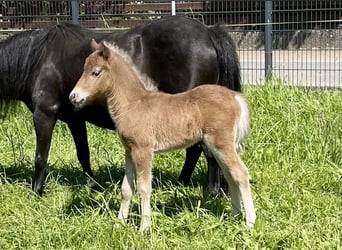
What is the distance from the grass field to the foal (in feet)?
0.77

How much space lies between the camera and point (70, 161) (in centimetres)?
639

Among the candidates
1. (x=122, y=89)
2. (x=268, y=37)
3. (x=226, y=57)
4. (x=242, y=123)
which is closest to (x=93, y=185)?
(x=122, y=89)

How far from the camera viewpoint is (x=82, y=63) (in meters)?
5.38

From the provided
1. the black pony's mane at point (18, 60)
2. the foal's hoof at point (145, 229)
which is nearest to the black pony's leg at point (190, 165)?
the foal's hoof at point (145, 229)

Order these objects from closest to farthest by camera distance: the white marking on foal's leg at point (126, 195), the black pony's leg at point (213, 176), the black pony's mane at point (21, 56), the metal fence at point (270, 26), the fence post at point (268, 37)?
the white marking on foal's leg at point (126, 195) < the black pony's leg at point (213, 176) < the black pony's mane at point (21, 56) < the fence post at point (268, 37) < the metal fence at point (270, 26)

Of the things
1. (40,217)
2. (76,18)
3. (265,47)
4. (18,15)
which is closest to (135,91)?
(40,217)

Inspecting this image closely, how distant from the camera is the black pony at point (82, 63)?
17.6 feet

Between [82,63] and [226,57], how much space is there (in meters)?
1.32

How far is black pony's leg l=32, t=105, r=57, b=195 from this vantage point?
5328 millimetres

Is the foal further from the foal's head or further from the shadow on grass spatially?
the shadow on grass

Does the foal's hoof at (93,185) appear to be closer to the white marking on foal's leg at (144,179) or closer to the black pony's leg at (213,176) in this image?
the black pony's leg at (213,176)

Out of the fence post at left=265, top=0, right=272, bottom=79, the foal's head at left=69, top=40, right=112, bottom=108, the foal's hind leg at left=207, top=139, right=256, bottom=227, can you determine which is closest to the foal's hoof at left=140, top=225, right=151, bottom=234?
the foal's hind leg at left=207, top=139, right=256, bottom=227

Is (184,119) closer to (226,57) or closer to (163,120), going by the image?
(163,120)

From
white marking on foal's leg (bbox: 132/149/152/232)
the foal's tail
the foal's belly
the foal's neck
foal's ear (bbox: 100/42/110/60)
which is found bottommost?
white marking on foal's leg (bbox: 132/149/152/232)
